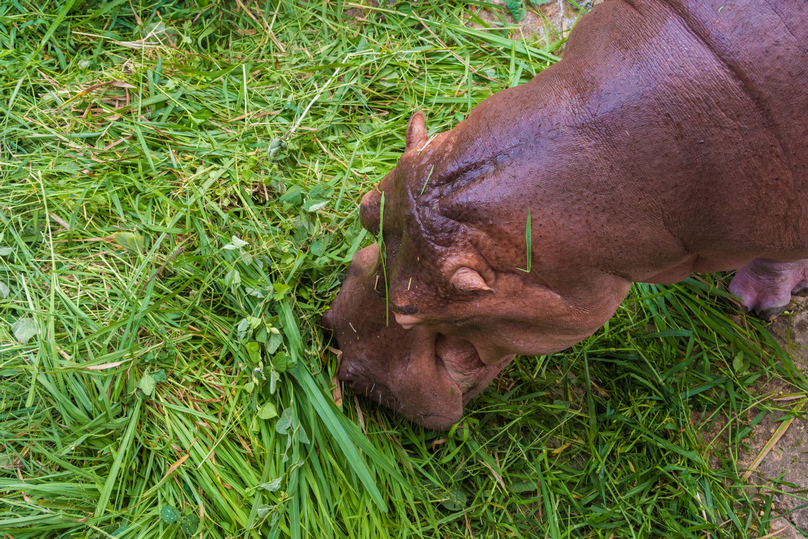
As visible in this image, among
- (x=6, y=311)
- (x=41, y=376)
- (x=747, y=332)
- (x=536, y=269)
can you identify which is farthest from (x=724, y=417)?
(x=6, y=311)

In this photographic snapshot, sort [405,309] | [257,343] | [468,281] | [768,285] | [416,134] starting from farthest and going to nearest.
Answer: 1. [768,285]
2. [257,343]
3. [416,134]
4. [405,309]
5. [468,281]

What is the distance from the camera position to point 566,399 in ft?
9.62

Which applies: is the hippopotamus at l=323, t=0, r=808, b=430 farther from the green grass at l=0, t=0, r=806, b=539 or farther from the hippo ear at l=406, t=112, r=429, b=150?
the green grass at l=0, t=0, r=806, b=539

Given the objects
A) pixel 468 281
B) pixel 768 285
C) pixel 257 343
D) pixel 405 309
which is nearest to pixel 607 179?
pixel 468 281

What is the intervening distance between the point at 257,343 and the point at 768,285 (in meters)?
2.40

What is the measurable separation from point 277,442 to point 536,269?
144cm

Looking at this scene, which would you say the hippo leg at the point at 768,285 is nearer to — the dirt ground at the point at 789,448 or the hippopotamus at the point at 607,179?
the dirt ground at the point at 789,448

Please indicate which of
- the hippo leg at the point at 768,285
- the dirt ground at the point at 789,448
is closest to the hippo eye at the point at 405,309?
the hippo leg at the point at 768,285

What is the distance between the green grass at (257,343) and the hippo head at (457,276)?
0.60 meters

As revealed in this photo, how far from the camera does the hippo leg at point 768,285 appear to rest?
2.63 m

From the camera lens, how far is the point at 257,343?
8.09ft

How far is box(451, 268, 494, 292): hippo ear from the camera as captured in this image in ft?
5.26

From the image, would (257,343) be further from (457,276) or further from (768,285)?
(768,285)

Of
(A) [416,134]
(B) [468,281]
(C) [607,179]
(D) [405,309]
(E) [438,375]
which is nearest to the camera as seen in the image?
→ (C) [607,179]
